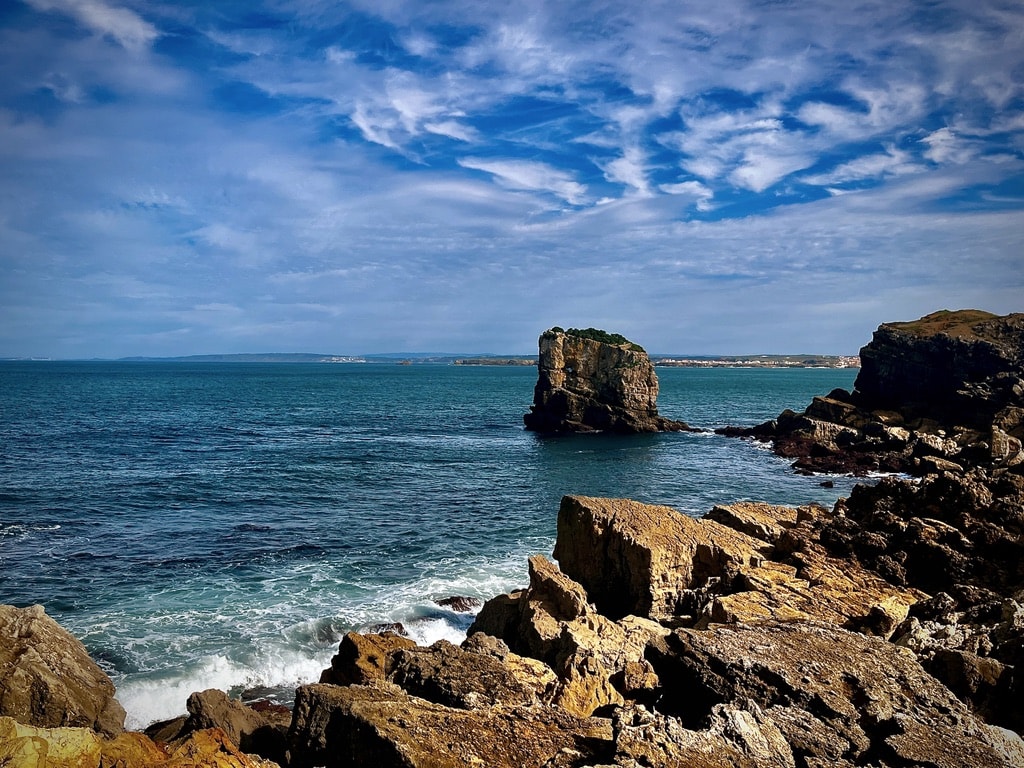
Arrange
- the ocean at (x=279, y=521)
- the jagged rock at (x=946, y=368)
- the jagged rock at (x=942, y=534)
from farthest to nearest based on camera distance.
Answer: the jagged rock at (x=946, y=368) < the ocean at (x=279, y=521) < the jagged rock at (x=942, y=534)

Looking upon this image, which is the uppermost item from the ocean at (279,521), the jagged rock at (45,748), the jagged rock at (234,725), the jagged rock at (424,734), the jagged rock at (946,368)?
the jagged rock at (946,368)

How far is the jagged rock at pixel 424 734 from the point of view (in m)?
7.36

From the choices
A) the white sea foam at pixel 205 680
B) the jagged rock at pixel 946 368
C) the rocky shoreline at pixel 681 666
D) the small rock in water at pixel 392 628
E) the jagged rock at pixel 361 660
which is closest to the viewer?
the rocky shoreline at pixel 681 666

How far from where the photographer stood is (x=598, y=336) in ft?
282

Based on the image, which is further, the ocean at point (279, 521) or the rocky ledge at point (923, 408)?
the rocky ledge at point (923, 408)

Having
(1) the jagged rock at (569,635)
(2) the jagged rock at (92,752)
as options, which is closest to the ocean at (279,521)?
(1) the jagged rock at (569,635)

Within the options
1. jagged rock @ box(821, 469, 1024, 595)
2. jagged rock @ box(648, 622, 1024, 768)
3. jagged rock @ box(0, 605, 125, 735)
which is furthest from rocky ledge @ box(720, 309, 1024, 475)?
jagged rock @ box(0, 605, 125, 735)

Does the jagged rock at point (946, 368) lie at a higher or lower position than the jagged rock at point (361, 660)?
higher

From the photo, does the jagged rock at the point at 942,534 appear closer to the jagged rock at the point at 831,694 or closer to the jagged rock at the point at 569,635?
the jagged rock at the point at 569,635

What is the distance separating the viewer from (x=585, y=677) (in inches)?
443

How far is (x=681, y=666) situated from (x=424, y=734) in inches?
145

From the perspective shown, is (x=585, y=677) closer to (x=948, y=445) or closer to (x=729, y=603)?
(x=729, y=603)

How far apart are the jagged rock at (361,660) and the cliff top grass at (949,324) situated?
79.3 metres

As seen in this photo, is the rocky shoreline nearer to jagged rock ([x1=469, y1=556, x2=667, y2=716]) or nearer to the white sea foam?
jagged rock ([x1=469, y1=556, x2=667, y2=716])
